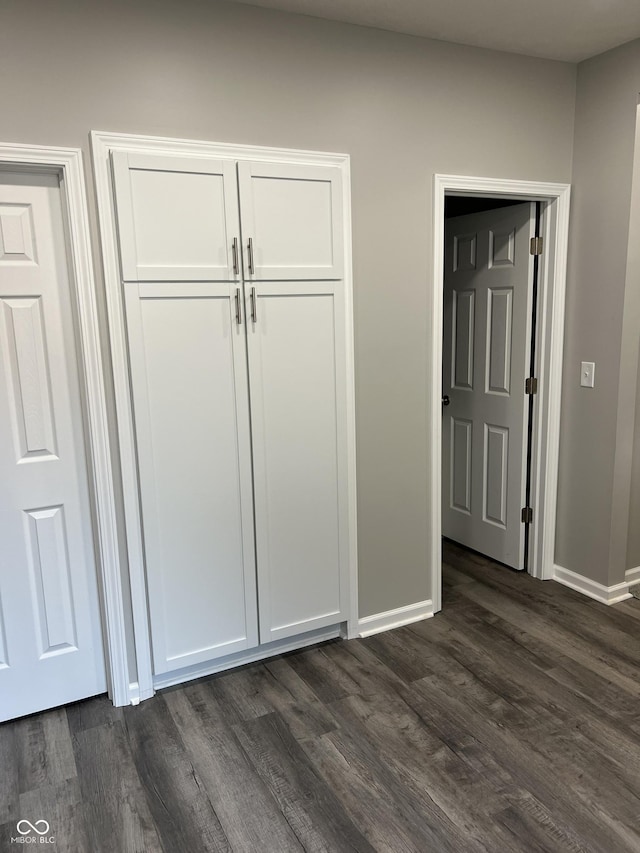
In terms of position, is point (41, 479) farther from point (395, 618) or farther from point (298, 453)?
point (395, 618)

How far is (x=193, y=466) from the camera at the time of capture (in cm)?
244

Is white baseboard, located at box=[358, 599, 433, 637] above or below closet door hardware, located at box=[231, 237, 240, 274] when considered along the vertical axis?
below

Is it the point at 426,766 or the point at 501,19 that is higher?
the point at 501,19

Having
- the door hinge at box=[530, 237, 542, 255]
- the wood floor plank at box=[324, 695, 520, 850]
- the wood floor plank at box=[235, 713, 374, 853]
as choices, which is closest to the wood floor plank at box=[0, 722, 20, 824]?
the wood floor plank at box=[235, 713, 374, 853]

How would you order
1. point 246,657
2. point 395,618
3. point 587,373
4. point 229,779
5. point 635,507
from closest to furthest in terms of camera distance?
point 229,779 → point 246,657 → point 395,618 → point 587,373 → point 635,507

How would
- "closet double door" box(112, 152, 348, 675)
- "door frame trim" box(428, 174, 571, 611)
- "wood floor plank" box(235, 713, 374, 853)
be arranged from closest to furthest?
"wood floor plank" box(235, 713, 374, 853) < "closet double door" box(112, 152, 348, 675) < "door frame trim" box(428, 174, 571, 611)

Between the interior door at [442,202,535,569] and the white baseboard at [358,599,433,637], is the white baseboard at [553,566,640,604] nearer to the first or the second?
the interior door at [442,202,535,569]

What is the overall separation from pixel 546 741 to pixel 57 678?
6.00ft

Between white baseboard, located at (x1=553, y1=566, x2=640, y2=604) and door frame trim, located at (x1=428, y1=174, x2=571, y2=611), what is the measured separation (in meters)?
0.10

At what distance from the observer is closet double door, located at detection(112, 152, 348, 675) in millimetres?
2279

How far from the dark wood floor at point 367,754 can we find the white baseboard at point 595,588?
0.82 feet

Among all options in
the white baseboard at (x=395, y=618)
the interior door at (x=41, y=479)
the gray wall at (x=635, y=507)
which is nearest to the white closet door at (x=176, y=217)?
the interior door at (x=41, y=479)

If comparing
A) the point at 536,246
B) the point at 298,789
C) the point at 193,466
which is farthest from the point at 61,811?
the point at 536,246

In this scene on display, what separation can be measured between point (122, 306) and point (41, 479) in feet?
2.31
